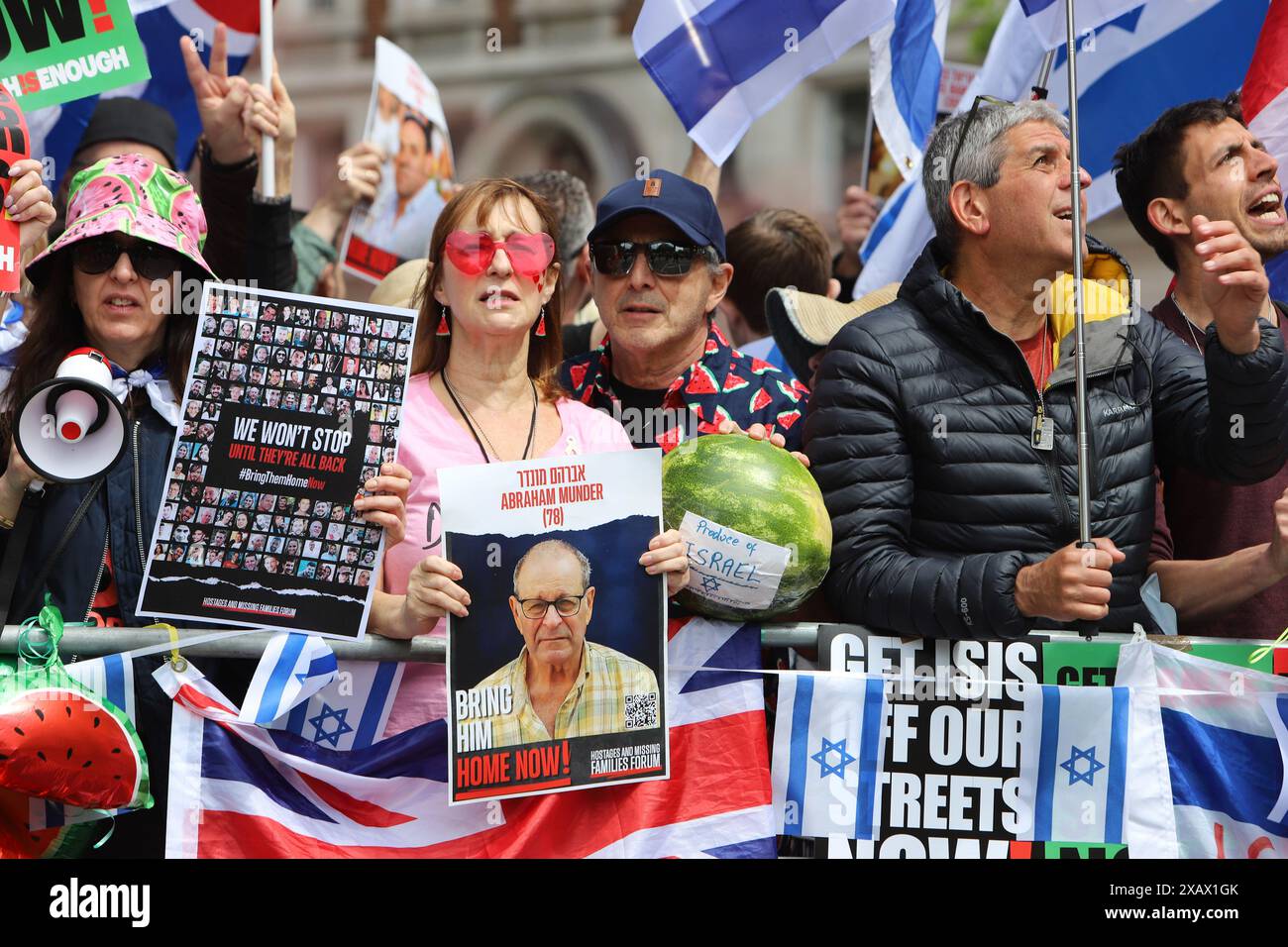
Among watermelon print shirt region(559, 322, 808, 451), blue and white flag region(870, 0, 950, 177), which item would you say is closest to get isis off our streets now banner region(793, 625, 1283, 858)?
watermelon print shirt region(559, 322, 808, 451)

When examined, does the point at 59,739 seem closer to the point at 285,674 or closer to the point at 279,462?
the point at 285,674

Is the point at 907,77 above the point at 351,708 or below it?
above

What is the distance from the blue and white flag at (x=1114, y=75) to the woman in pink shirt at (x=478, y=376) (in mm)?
2297

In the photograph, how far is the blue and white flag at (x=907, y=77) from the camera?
24.6 ft

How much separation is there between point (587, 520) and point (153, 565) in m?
1.13

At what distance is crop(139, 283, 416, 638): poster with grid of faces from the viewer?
4.76 metres

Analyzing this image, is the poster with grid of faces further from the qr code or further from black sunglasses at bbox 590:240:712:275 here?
black sunglasses at bbox 590:240:712:275

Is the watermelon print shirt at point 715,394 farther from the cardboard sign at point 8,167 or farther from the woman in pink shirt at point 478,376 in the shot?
the cardboard sign at point 8,167

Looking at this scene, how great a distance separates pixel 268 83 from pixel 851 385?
228cm

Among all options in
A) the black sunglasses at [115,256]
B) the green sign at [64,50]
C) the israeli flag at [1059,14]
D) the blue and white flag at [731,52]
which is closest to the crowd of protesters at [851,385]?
the black sunglasses at [115,256]

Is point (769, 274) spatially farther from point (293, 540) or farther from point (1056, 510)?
point (293, 540)

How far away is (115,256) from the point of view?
5.18m

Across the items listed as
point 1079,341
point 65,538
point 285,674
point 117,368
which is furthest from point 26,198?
point 1079,341

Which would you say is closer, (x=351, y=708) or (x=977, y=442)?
(x=351, y=708)
